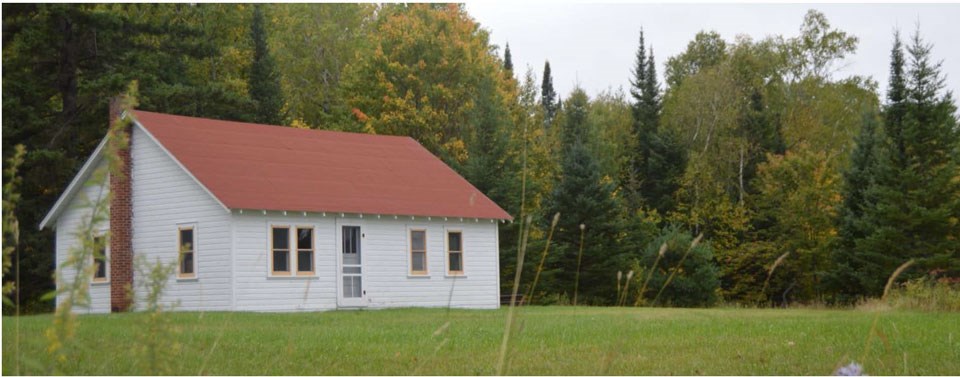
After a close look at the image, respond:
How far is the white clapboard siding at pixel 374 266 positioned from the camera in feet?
85.0

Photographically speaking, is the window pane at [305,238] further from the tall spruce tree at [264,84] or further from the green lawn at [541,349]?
the tall spruce tree at [264,84]

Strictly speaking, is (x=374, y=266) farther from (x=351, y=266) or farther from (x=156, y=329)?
(x=156, y=329)

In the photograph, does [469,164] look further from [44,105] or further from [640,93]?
[640,93]

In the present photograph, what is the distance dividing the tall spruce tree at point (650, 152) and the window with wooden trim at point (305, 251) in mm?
27865

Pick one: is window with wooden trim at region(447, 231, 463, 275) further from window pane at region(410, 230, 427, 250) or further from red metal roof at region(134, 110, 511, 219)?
window pane at region(410, 230, 427, 250)

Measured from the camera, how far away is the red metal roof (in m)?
26.6

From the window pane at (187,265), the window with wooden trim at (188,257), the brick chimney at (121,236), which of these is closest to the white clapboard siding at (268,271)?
the window with wooden trim at (188,257)

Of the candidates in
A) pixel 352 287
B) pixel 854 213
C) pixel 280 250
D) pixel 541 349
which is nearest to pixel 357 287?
pixel 352 287

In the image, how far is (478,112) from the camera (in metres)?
43.6

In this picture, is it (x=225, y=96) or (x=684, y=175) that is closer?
(x=225, y=96)

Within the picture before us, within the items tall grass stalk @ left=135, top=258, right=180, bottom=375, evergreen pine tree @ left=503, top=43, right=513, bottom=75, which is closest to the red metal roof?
tall grass stalk @ left=135, top=258, right=180, bottom=375

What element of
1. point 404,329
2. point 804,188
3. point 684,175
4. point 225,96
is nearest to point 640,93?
point 684,175

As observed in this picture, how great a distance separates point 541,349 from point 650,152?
42648 millimetres

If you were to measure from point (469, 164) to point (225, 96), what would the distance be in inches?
346
